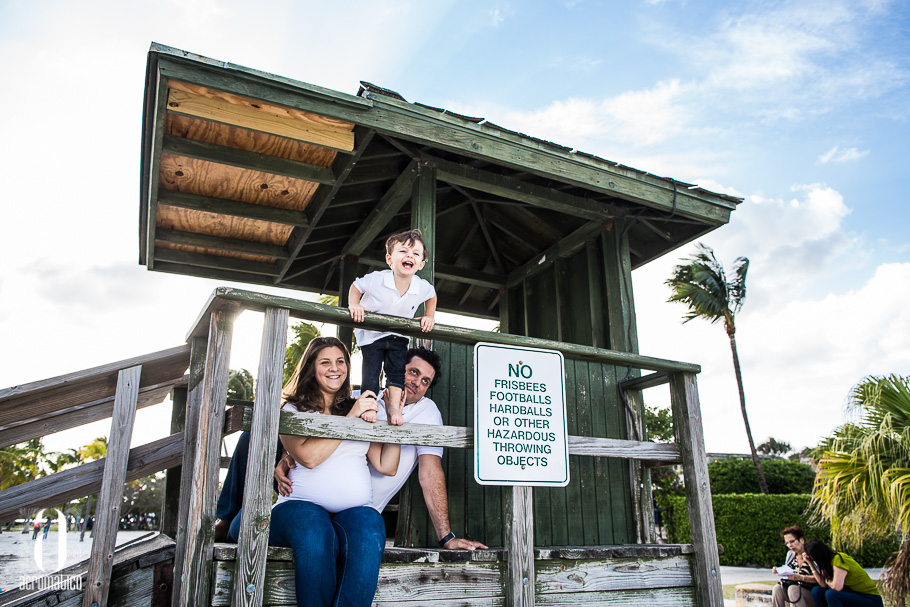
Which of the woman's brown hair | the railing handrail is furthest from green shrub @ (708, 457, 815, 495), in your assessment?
A: the woman's brown hair

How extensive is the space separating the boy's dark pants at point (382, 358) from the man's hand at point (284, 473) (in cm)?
62

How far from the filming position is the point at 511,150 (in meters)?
4.43

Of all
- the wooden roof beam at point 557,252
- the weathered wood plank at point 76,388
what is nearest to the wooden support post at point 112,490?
the weathered wood plank at point 76,388

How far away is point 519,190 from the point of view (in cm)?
525

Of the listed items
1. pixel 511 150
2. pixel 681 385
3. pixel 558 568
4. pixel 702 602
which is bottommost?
pixel 702 602

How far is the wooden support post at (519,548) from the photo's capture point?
3.20 m

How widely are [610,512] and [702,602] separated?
112 centimetres

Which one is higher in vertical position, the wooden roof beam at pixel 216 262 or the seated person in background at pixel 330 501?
the wooden roof beam at pixel 216 262

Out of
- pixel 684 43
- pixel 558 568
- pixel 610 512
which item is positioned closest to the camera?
pixel 558 568

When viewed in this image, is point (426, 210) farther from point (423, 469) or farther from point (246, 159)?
point (423, 469)

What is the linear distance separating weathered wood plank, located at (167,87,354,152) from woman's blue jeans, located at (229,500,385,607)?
224 centimetres

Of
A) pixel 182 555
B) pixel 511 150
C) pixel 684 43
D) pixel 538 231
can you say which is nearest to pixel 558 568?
pixel 182 555

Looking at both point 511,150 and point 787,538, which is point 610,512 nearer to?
point 511,150

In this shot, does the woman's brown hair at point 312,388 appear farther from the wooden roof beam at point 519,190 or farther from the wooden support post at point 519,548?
the wooden roof beam at point 519,190
